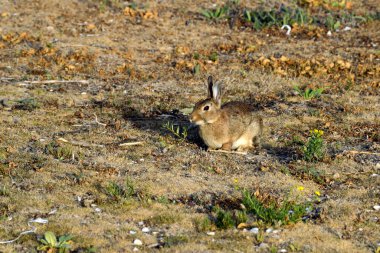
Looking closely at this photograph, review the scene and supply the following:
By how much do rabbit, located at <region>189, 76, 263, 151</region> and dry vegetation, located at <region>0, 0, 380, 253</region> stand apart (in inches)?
9.8

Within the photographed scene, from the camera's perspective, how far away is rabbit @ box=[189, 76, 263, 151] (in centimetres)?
1004

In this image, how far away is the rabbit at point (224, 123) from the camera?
32.9 ft

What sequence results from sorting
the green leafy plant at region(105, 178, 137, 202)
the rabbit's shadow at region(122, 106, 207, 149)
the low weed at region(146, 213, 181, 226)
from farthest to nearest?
the rabbit's shadow at region(122, 106, 207, 149)
the green leafy plant at region(105, 178, 137, 202)
the low weed at region(146, 213, 181, 226)

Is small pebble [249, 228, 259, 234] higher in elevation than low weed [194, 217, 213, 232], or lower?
higher

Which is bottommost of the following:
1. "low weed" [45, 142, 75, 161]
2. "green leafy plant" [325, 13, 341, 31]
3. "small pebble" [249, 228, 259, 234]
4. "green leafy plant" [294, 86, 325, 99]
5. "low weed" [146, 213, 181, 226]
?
"low weed" [146, 213, 181, 226]

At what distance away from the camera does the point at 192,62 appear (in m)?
14.8

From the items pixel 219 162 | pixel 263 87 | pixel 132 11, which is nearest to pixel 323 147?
pixel 219 162

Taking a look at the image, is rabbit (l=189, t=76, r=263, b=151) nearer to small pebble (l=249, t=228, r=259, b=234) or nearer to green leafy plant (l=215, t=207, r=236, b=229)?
green leafy plant (l=215, t=207, r=236, b=229)

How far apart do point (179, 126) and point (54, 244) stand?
4.51m

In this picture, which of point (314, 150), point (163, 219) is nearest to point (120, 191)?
point (163, 219)

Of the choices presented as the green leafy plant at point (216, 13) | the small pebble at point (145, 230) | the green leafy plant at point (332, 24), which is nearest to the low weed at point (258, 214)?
the small pebble at point (145, 230)

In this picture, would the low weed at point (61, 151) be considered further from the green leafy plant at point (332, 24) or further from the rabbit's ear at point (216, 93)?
the green leafy plant at point (332, 24)

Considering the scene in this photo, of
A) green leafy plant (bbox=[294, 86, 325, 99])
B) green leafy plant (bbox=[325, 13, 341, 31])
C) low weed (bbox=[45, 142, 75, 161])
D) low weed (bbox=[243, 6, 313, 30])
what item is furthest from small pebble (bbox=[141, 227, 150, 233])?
green leafy plant (bbox=[325, 13, 341, 31])

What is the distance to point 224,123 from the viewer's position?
10195 millimetres
